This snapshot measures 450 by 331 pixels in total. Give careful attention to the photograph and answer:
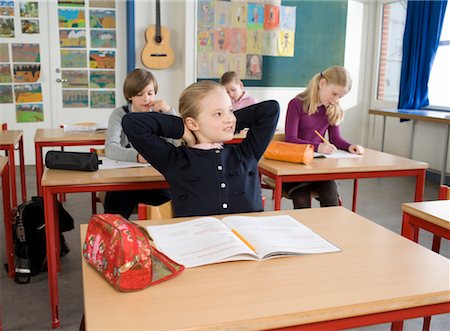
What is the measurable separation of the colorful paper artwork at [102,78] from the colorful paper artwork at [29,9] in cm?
85

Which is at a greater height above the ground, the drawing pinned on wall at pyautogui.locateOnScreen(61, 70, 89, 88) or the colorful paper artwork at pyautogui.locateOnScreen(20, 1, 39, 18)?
the colorful paper artwork at pyautogui.locateOnScreen(20, 1, 39, 18)

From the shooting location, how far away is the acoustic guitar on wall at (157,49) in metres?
5.46

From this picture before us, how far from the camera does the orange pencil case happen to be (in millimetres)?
2316

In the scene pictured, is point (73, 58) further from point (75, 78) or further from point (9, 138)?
point (9, 138)

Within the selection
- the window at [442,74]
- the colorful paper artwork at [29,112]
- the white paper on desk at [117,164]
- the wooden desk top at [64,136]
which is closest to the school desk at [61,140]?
the wooden desk top at [64,136]

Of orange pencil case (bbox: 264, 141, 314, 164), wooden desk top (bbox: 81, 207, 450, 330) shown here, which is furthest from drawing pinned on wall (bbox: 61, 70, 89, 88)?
wooden desk top (bbox: 81, 207, 450, 330)

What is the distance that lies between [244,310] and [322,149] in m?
1.89

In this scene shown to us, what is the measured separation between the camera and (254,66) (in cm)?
582

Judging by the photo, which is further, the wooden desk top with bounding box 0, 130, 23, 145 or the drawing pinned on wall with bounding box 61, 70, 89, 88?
the drawing pinned on wall with bounding box 61, 70, 89, 88

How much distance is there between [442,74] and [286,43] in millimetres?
1776

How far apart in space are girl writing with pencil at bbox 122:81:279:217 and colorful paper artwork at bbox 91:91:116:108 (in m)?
4.12

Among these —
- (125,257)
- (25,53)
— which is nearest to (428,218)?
(125,257)

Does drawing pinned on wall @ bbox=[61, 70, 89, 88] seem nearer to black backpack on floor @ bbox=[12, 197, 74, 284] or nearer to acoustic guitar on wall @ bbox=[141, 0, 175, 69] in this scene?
acoustic guitar on wall @ bbox=[141, 0, 175, 69]

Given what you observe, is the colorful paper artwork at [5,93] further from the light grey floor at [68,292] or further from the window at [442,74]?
the window at [442,74]
